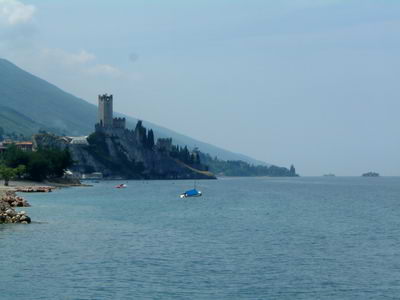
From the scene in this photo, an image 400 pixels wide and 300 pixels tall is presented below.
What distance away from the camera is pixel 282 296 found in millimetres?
38500

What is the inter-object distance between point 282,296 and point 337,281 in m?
5.69

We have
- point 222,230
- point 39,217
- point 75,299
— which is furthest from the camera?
point 39,217

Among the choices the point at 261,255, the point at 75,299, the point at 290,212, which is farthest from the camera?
the point at 290,212

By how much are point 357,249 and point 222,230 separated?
19271 millimetres

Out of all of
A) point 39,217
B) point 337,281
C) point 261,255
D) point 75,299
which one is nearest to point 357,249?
point 261,255

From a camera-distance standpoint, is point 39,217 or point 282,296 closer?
point 282,296

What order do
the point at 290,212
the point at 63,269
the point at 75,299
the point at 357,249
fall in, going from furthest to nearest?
the point at 290,212, the point at 357,249, the point at 63,269, the point at 75,299

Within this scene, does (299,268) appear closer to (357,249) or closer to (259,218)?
(357,249)

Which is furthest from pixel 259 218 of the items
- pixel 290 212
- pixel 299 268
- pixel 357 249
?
pixel 299 268

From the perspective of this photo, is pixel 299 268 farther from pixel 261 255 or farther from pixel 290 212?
pixel 290 212

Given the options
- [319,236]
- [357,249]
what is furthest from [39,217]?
[357,249]

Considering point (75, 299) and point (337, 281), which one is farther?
point (337, 281)

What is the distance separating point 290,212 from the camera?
107m

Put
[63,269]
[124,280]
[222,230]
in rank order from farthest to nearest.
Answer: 1. [222,230]
2. [63,269]
3. [124,280]
